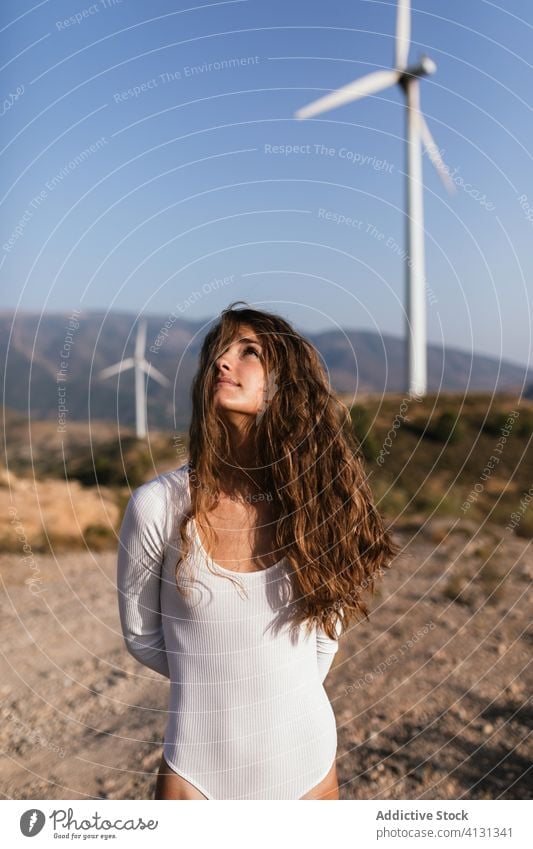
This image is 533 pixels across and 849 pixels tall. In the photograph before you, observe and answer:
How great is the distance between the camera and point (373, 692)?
339 inches

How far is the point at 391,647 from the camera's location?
10109 millimetres

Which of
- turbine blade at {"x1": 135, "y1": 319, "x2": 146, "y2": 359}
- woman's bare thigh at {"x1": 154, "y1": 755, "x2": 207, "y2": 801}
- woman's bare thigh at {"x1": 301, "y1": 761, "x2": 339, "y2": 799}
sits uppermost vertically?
turbine blade at {"x1": 135, "y1": 319, "x2": 146, "y2": 359}

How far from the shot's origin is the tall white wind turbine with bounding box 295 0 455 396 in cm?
1791

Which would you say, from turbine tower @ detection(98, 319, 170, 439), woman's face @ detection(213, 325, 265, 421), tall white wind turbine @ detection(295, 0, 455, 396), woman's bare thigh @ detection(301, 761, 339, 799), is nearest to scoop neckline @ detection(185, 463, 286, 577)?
woman's face @ detection(213, 325, 265, 421)

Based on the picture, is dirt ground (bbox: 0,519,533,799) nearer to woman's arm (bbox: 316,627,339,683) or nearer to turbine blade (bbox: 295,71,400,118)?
woman's arm (bbox: 316,627,339,683)

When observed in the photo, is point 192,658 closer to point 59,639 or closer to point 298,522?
point 298,522

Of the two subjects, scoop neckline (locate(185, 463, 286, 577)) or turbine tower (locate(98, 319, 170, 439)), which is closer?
scoop neckline (locate(185, 463, 286, 577))

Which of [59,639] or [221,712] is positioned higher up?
[221,712]

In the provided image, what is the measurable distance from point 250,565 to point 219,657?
0.40 m

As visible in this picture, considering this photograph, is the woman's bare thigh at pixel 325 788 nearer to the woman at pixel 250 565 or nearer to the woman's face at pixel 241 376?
the woman at pixel 250 565

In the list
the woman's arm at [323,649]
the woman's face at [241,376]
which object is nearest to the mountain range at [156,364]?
the woman's face at [241,376]

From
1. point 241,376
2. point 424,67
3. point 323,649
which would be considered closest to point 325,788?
point 323,649
